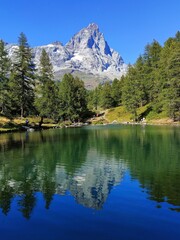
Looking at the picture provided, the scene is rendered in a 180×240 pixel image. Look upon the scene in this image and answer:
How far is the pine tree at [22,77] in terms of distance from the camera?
96.2 metres

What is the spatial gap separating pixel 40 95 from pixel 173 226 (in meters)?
93.4

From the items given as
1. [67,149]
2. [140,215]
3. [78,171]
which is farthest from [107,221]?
[67,149]

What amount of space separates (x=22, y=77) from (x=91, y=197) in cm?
8352

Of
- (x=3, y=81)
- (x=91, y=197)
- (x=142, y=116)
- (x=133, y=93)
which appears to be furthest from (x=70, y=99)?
(x=91, y=197)

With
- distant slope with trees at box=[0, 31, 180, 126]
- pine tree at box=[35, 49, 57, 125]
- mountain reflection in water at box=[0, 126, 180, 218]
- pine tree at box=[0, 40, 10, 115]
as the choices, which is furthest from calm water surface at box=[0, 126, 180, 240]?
pine tree at box=[35, 49, 57, 125]

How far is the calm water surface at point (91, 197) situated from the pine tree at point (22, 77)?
63.5 m

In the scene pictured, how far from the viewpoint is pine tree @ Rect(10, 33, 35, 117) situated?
9619 cm

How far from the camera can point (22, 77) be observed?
321 feet

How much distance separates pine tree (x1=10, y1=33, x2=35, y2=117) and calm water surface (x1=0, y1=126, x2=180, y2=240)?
63463mm

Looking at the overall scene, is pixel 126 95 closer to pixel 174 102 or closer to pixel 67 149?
pixel 174 102

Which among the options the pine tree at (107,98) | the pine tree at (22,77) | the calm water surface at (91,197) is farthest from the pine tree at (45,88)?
the calm water surface at (91,197)

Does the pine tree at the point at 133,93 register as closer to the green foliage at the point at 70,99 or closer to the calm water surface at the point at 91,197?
the green foliage at the point at 70,99

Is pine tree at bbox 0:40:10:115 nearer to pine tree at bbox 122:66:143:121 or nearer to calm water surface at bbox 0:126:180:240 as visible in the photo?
calm water surface at bbox 0:126:180:240

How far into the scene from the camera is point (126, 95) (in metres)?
124
